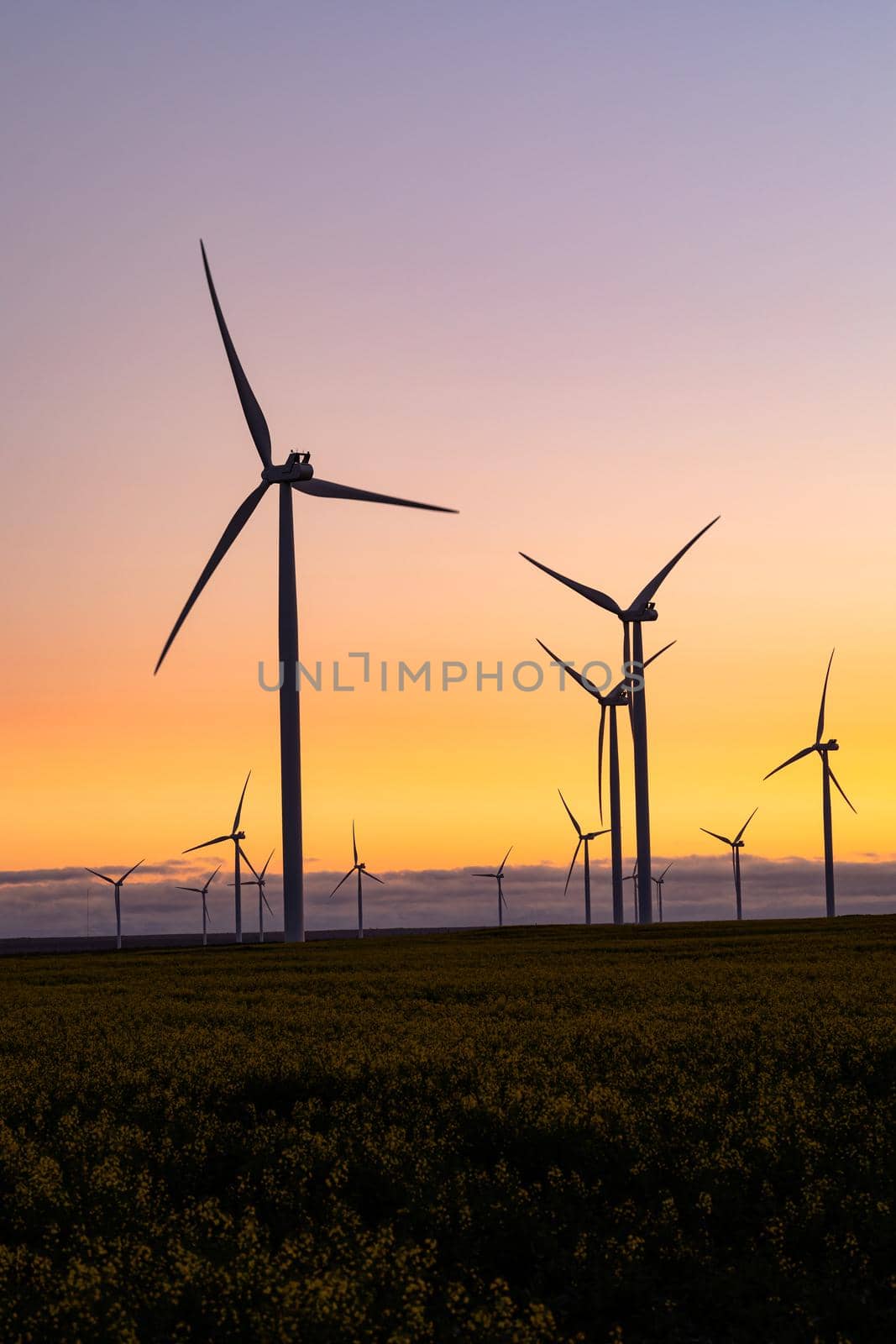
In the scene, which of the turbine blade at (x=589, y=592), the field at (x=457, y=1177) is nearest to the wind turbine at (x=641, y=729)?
the turbine blade at (x=589, y=592)

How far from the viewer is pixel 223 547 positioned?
81688 mm

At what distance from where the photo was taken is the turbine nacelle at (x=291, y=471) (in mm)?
86938

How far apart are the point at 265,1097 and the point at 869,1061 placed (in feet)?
41.0

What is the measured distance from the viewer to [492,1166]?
21266 mm

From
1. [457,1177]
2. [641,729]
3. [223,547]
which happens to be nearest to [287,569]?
[223,547]

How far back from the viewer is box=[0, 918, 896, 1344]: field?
15406 millimetres

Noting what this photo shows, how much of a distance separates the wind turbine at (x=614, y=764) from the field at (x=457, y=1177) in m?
86.9

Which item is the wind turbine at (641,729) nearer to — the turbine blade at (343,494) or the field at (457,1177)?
the turbine blade at (343,494)

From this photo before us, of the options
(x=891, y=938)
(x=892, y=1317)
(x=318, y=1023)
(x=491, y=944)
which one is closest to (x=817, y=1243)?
(x=892, y=1317)

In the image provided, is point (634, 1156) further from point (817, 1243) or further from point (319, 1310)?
point (319, 1310)

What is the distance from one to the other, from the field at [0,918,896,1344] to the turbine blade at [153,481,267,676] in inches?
1664

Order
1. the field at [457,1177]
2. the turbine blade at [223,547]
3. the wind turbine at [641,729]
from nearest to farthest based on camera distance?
the field at [457,1177]
the turbine blade at [223,547]
the wind turbine at [641,729]

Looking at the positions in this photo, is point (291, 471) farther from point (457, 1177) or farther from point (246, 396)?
point (457, 1177)

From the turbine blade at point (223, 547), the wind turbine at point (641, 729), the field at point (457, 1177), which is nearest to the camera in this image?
the field at point (457, 1177)
